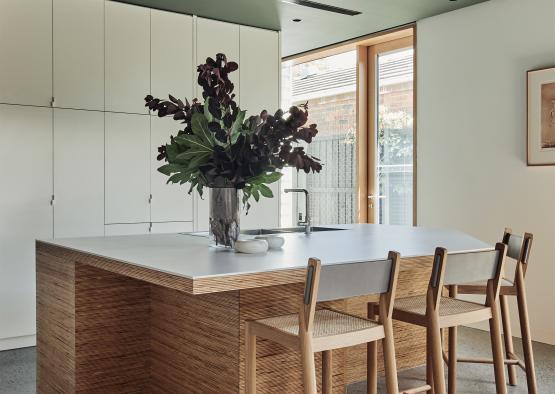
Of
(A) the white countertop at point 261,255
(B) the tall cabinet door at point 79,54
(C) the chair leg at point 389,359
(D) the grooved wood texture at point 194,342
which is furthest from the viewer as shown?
(B) the tall cabinet door at point 79,54

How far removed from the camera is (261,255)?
2.55 metres

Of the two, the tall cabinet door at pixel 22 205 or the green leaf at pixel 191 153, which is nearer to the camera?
the green leaf at pixel 191 153

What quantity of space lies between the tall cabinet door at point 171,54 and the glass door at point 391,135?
80.2 inches

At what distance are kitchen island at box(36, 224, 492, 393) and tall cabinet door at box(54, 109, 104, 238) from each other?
5.36ft

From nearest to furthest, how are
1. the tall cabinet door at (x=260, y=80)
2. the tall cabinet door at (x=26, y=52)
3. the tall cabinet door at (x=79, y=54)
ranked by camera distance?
the tall cabinet door at (x=26, y=52)
the tall cabinet door at (x=79, y=54)
the tall cabinet door at (x=260, y=80)

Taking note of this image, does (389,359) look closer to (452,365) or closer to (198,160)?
(452,365)

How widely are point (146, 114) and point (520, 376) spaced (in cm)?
348

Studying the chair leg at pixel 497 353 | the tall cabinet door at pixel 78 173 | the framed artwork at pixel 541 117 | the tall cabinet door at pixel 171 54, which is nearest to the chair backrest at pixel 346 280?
the chair leg at pixel 497 353

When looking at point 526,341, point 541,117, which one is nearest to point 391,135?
point 541,117

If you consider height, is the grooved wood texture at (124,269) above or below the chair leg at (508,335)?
above

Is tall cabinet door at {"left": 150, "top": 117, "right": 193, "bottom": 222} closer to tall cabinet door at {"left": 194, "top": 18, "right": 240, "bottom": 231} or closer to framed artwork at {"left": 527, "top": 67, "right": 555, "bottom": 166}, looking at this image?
tall cabinet door at {"left": 194, "top": 18, "right": 240, "bottom": 231}

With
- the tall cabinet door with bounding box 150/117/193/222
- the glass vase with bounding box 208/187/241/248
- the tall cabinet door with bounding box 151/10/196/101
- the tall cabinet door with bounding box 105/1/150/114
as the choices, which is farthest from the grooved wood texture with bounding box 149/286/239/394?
the tall cabinet door with bounding box 151/10/196/101

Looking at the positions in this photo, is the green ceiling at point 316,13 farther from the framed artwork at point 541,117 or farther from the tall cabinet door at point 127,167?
the tall cabinet door at point 127,167

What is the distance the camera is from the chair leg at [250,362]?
227 cm
